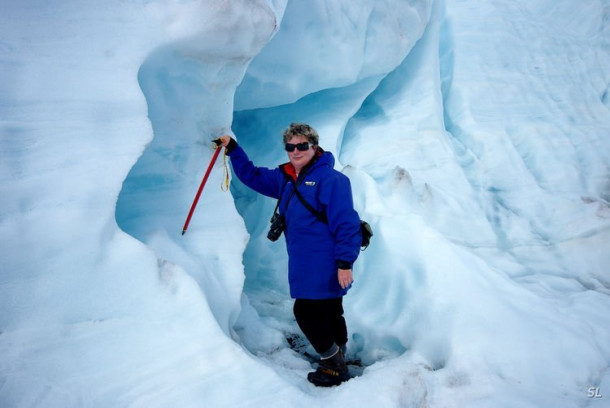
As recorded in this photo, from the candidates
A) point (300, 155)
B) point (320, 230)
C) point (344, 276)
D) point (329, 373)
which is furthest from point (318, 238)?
point (329, 373)

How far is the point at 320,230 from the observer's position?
6.73 ft

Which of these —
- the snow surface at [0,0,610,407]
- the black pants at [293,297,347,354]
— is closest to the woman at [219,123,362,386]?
the black pants at [293,297,347,354]

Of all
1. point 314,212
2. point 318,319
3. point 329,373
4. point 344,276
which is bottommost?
point 329,373

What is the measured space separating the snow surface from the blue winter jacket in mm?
467

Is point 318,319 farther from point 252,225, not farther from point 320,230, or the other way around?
point 252,225

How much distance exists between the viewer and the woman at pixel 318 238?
77.9 inches

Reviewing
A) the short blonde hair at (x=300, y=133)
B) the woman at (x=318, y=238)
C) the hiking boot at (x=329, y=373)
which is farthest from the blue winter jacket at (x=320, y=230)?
the hiking boot at (x=329, y=373)

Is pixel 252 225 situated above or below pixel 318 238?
below

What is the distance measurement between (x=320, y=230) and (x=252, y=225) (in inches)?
70.6

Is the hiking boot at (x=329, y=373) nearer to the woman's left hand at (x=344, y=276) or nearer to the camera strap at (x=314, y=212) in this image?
the woman's left hand at (x=344, y=276)

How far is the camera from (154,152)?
2518 mm

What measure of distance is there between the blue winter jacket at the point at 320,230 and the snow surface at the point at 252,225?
0.47 meters

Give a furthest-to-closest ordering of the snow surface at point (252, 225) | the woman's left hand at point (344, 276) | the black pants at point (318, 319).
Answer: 1. the black pants at point (318, 319)
2. the woman's left hand at point (344, 276)
3. the snow surface at point (252, 225)

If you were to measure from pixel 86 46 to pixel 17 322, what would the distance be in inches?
53.0
